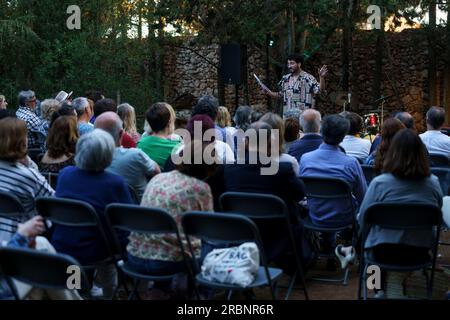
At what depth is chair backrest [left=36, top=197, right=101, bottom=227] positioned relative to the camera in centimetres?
358

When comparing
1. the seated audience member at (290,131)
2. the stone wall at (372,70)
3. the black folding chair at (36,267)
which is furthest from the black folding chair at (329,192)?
the stone wall at (372,70)

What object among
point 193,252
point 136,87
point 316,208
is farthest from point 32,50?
point 193,252

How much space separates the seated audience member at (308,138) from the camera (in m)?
5.57

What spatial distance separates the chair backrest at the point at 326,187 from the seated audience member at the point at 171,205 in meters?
1.16

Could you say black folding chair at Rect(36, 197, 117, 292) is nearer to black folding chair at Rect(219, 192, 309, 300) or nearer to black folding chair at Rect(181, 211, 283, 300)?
black folding chair at Rect(181, 211, 283, 300)

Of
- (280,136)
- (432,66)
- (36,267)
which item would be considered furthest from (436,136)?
(432,66)

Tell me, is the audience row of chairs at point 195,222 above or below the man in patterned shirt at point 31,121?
below

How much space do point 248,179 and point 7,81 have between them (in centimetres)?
1065

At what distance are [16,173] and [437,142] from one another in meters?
3.72

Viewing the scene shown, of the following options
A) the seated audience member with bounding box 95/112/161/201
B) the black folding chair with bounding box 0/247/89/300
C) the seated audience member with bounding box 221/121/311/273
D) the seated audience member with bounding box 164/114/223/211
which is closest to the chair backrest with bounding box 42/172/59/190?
the seated audience member with bounding box 95/112/161/201

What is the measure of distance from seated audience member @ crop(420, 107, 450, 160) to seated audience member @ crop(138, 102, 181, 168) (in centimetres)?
229

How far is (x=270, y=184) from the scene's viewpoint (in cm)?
423

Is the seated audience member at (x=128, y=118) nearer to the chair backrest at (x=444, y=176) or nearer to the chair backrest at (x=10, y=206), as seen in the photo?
the chair backrest at (x=10, y=206)
